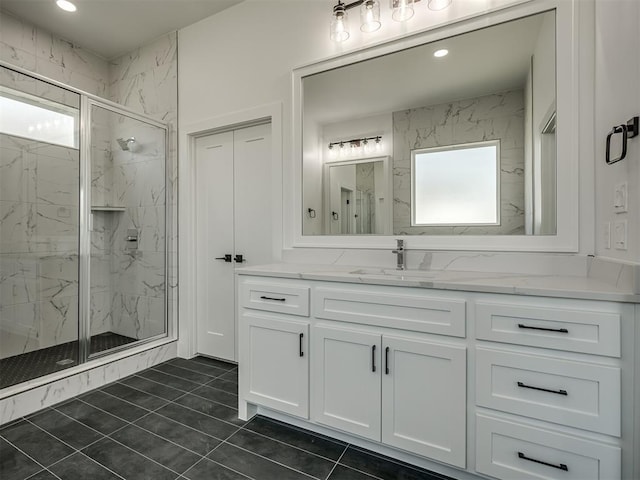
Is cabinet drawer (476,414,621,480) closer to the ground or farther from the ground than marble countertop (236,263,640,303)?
closer to the ground

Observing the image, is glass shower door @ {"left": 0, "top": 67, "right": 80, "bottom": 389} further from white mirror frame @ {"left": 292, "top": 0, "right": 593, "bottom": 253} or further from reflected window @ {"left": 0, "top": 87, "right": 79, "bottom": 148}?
white mirror frame @ {"left": 292, "top": 0, "right": 593, "bottom": 253}

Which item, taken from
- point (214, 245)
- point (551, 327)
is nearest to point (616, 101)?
point (551, 327)

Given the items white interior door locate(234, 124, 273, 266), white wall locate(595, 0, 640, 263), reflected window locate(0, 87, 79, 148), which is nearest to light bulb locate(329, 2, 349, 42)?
white interior door locate(234, 124, 273, 266)

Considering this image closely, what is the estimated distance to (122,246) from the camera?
325 cm

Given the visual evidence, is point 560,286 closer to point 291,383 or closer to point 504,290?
point 504,290

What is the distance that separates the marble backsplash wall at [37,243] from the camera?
268 cm

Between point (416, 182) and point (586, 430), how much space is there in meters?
1.39

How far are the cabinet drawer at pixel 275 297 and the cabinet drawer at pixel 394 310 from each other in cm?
9

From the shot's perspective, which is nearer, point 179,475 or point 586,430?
point 586,430

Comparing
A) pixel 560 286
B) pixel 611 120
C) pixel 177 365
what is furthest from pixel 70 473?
pixel 611 120

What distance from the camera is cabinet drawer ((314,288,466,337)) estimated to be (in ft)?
4.61

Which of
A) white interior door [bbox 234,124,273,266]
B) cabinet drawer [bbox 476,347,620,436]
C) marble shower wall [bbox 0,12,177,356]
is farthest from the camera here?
marble shower wall [bbox 0,12,177,356]

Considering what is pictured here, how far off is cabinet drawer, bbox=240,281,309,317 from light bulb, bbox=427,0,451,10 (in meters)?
1.82

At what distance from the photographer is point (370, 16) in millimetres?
2086
